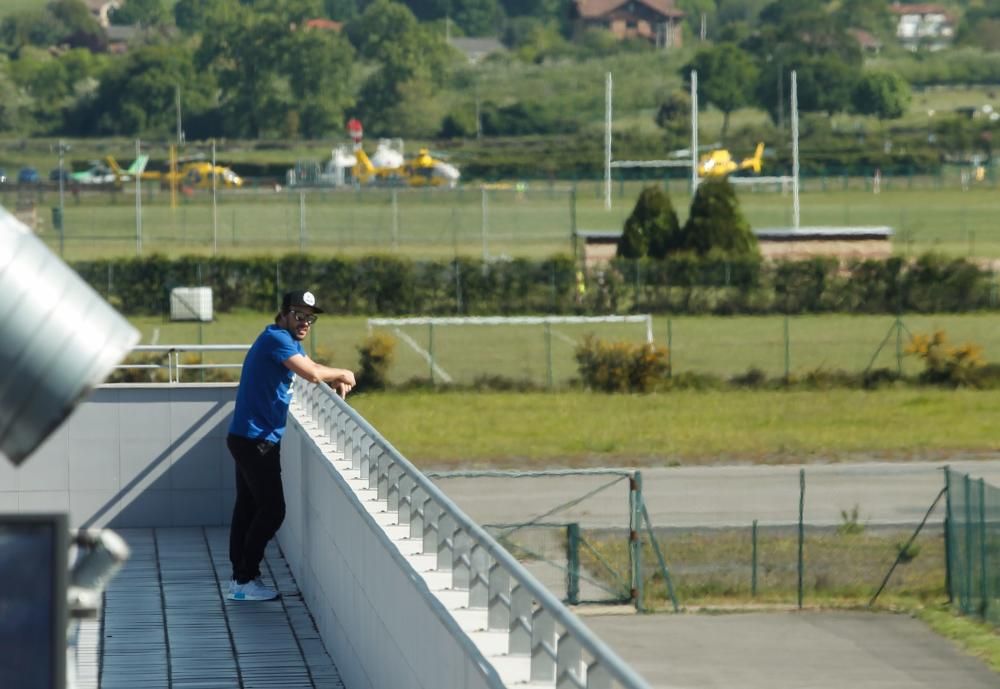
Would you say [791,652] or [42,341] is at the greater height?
[42,341]

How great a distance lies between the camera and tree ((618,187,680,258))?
50781mm

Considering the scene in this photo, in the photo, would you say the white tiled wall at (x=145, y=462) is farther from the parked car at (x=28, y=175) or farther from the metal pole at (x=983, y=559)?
the parked car at (x=28, y=175)

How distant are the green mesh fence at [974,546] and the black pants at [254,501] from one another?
7.45 meters

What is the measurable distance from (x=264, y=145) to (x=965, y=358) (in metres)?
90.7

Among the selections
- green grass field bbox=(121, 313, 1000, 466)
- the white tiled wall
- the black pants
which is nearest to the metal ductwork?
the black pants

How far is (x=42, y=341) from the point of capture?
136 inches

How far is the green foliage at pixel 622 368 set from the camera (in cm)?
3250

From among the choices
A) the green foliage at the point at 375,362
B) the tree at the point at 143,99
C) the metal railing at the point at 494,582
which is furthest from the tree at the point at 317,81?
the metal railing at the point at 494,582

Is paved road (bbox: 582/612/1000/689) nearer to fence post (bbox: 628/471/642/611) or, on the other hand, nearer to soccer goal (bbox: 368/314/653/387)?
fence post (bbox: 628/471/642/611)

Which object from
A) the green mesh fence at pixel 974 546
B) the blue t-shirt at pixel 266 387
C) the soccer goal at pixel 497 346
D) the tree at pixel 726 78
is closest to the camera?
the blue t-shirt at pixel 266 387

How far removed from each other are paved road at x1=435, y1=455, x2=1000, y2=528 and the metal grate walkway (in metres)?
6.93

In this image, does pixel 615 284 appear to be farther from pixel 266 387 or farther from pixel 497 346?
pixel 266 387

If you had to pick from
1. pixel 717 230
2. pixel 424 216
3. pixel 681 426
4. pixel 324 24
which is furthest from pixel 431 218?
pixel 324 24

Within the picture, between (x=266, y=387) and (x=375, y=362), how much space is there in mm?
21567
